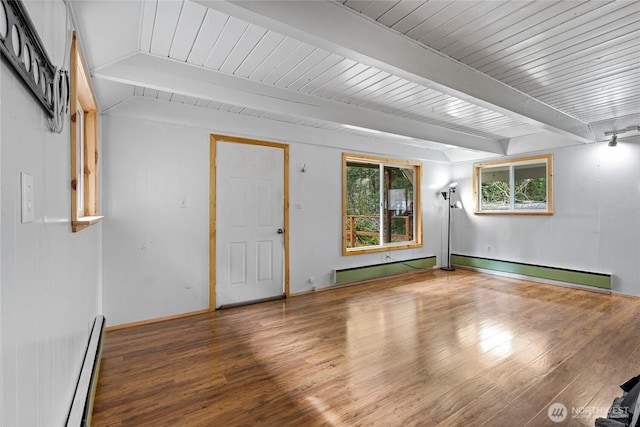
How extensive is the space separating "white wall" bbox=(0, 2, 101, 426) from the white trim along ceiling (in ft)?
2.52

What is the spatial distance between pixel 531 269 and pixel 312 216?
3.85 m

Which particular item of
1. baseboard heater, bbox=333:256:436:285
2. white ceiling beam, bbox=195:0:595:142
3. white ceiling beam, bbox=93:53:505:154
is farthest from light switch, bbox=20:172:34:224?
baseboard heater, bbox=333:256:436:285

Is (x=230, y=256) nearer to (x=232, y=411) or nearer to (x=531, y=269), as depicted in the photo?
(x=232, y=411)

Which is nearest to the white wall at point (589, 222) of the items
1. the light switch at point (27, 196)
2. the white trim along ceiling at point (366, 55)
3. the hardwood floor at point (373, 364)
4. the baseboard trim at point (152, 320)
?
the hardwood floor at point (373, 364)

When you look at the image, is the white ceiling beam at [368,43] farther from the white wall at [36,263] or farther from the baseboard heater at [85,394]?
the baseboard heater at [85,394]

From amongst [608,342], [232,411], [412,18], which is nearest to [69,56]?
[412,18]

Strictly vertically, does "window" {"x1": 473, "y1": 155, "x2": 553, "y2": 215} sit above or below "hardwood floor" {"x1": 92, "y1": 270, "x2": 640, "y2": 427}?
above

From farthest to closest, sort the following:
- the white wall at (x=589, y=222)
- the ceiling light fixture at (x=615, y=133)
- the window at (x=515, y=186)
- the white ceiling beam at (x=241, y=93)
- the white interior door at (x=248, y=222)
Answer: the window at (x=515, y=186)
the white wall at (x=589, y=222)
the ceiling light fixture at (x=615, y=133)
the white interior door at (x=248, y=222)
the white ceiling beam at (x=241, y=93)

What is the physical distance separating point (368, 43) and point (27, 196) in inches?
74.8

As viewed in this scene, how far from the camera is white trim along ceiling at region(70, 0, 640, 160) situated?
72.3 inches

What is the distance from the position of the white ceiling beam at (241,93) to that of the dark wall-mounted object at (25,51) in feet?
4.79

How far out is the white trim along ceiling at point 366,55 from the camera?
6.03 ft

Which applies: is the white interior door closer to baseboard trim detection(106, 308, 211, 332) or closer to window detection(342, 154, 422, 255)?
baseboard trim detection(106, 308, 211, 332)

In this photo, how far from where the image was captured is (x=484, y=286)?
495 cm
